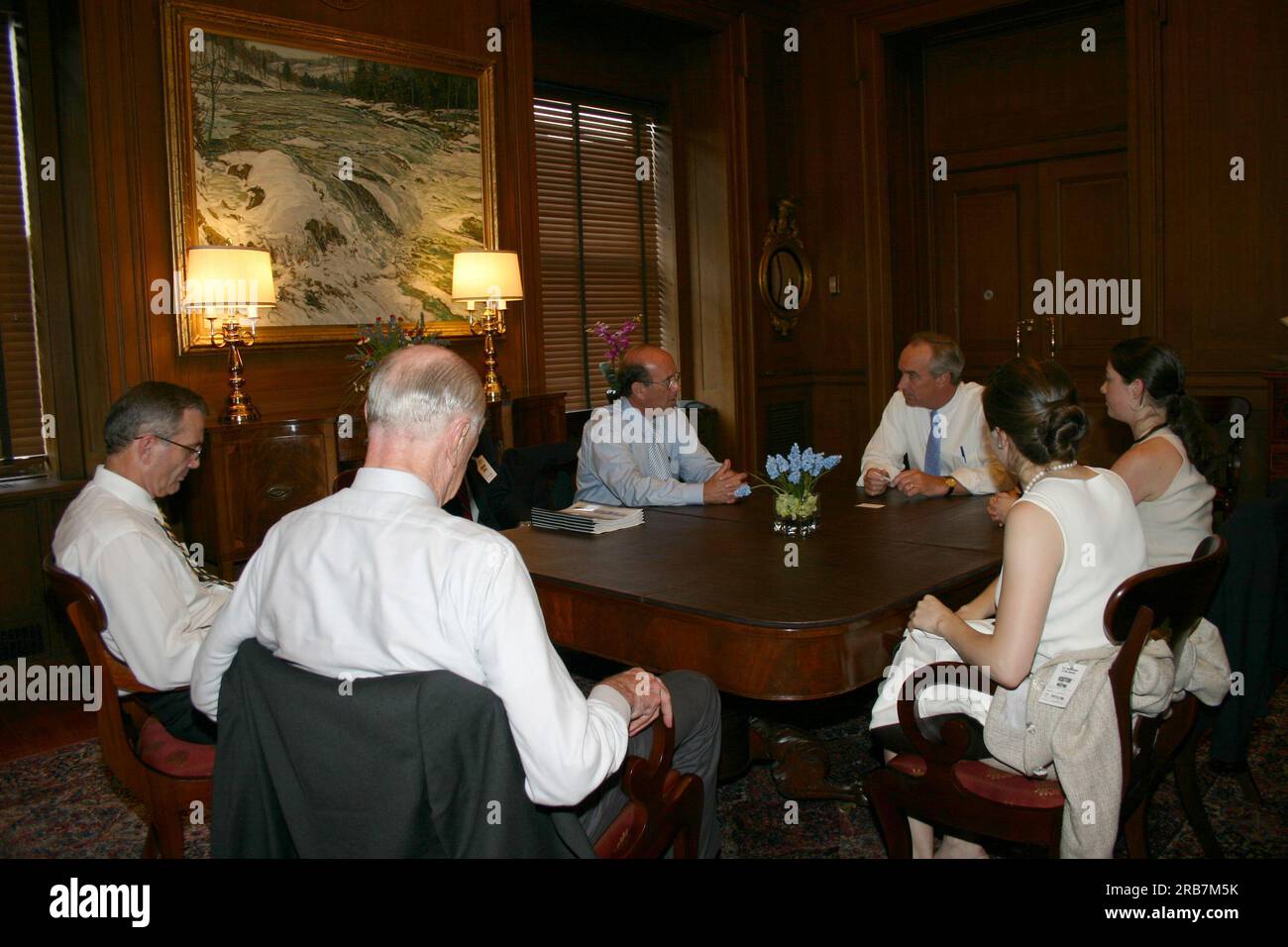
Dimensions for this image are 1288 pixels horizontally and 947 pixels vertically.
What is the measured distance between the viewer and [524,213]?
20.2 ft

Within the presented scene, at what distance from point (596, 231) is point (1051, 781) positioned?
5.79 meters

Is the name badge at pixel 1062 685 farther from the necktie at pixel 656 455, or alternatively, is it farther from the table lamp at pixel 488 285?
the table lamp at pixel 488 285

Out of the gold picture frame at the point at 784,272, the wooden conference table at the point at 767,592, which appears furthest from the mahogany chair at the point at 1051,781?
the gold picture frame at the point at 784,272

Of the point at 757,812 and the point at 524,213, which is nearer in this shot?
the point at 757,812

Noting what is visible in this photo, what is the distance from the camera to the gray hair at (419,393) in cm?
181

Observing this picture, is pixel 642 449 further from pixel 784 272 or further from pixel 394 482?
Answer: pixel 784 272

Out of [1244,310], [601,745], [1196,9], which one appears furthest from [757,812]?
[1196,9]

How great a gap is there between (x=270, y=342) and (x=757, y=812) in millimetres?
3280

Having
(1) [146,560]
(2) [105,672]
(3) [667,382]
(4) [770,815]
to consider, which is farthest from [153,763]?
(3) [667,382]

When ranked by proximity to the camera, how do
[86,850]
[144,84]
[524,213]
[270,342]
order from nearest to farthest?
[86,850] → [144,84] → [270,342] → [524,213]

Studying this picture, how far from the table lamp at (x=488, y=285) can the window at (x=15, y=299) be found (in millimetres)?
1978
